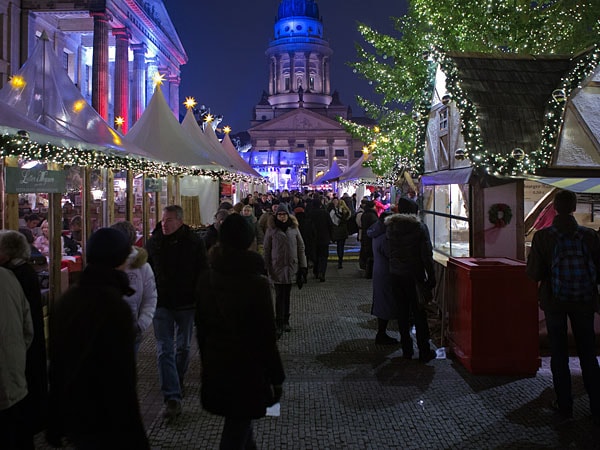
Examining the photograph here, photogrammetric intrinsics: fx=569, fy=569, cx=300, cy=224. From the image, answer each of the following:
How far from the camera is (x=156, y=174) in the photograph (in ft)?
45.6

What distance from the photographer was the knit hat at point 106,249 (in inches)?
107

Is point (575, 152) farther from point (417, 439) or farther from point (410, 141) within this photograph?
point (410, 141)

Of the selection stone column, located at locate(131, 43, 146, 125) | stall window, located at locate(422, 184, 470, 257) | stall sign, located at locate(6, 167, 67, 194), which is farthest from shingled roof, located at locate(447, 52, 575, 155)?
stone column, located at locate(131, 43, 146, 125)

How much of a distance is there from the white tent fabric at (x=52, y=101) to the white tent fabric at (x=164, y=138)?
10.2ft

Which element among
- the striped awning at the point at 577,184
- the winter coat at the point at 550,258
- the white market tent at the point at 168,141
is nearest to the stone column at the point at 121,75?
the white market tent at the point at 168,141

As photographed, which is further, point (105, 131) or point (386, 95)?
point (386, 95)

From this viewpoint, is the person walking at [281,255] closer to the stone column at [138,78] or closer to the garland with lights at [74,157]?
the garland with lights at [74,157]

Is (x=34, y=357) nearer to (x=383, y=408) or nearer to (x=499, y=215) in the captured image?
(x=383, y=408)

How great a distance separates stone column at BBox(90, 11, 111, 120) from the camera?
32.1 m

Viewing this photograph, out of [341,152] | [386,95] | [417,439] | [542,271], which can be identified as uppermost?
[341,152]

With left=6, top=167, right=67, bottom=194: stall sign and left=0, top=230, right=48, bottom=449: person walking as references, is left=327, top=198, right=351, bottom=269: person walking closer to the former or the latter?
left=6, top=167, right=67, bottom=194: stall sign

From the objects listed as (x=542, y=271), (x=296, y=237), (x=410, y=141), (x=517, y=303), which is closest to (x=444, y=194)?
(x=296, y=237)

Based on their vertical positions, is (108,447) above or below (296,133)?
below

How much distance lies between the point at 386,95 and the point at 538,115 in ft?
36.8
